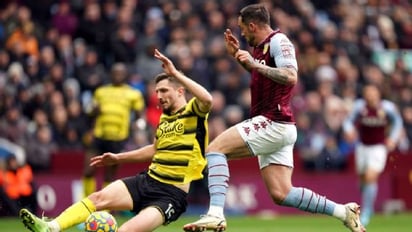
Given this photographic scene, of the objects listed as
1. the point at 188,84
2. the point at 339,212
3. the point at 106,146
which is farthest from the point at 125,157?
the point at 106,146

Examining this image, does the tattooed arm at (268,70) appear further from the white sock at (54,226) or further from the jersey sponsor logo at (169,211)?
the white sock at (54,226)

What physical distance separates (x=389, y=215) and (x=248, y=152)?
10525 mm

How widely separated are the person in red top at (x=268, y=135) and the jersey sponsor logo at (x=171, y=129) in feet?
1.24

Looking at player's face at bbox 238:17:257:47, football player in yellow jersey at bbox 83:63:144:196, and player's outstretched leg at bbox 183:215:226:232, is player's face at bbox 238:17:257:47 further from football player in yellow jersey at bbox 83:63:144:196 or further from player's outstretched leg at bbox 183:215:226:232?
football player in yellow jersey at bbox 83:63:144:196

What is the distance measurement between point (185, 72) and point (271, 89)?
11.1 metres

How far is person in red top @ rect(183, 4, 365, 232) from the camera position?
39.5 feet

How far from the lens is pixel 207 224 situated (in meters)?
11.5

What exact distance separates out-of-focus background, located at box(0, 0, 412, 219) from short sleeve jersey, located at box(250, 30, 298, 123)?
8.16m

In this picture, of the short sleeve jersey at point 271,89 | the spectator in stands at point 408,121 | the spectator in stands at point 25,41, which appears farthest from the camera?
the spectator in stands at point 408,121

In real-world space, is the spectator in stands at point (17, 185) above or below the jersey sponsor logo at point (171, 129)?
below

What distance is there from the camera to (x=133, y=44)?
2444cm

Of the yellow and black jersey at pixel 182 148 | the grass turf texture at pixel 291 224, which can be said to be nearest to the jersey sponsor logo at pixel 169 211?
the yellow and black jersey at pixel 182 148

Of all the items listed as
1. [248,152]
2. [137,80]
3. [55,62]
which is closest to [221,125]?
[137,80]

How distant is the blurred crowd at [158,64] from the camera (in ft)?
73.0
